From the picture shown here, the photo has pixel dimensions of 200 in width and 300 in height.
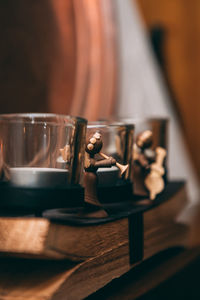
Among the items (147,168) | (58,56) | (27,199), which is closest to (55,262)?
(27,199)

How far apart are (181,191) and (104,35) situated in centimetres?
34

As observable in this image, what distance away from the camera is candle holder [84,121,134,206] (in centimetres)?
35

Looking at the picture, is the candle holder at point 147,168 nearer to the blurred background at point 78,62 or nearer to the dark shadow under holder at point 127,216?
the dark shadow under holder at point 127,216

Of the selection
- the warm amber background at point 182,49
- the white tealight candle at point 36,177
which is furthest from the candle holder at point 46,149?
the warm amber background at point 182,49

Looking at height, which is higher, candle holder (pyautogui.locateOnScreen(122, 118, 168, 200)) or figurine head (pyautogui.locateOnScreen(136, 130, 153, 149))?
figurine head (pyautogui.locateOnScreen(136, 130, 153, 149))

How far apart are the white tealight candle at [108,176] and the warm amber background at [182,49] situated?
0.92m

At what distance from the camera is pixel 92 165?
35 centimetres

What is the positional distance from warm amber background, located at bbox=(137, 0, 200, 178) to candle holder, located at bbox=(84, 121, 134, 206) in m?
0.89

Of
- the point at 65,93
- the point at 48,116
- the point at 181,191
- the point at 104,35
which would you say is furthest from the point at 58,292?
the point at 104,35

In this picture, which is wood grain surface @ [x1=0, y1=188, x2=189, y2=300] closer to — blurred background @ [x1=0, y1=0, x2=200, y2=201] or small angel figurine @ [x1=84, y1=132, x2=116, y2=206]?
small angel figurine @ [x1=84, y1=132, x2=116, y2=206]

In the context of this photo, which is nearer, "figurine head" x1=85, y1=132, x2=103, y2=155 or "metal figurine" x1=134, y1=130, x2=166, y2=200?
"figurine head" x1=85, y1=132, x2=103, y2=155

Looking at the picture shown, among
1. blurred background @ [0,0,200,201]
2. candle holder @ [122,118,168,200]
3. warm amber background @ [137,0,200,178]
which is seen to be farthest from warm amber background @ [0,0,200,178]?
warm amber background @ [137,0,200,178]

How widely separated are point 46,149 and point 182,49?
107 centimetres

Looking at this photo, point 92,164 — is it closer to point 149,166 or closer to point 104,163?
point 104,163
